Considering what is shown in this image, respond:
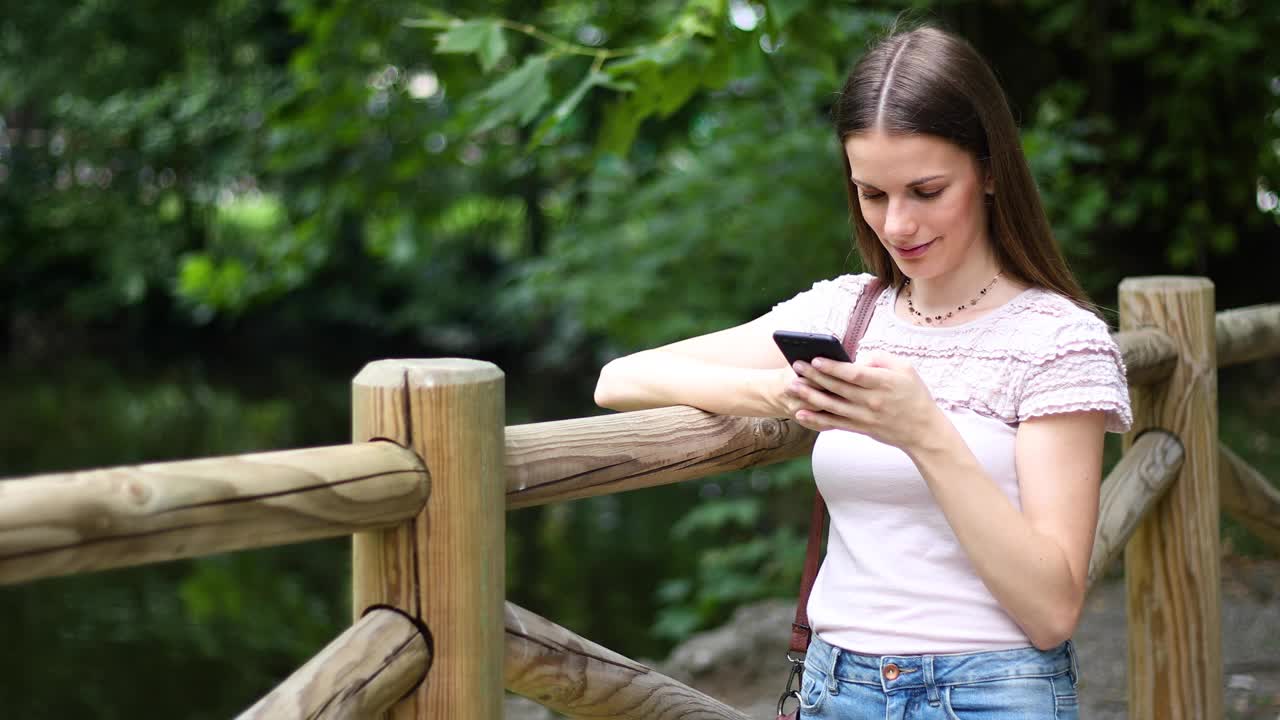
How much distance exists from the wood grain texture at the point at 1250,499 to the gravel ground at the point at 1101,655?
0.51 m

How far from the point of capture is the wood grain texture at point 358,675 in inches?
48.6

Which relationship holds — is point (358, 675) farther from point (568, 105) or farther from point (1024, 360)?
point (568, 105)

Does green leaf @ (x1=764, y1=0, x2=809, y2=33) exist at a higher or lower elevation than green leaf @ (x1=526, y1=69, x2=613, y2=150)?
higher

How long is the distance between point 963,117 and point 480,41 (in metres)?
1.77

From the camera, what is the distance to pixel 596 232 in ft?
21.2

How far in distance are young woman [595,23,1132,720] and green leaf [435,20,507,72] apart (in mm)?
1540

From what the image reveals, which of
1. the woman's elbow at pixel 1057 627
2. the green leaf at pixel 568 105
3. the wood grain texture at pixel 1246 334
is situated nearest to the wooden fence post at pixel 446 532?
the woman's elbow at pixel 1057 627

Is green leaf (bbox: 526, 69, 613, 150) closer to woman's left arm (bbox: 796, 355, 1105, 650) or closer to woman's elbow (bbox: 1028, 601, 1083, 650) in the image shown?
woman's left arm (bbox: 796, 355, 1105, 650)

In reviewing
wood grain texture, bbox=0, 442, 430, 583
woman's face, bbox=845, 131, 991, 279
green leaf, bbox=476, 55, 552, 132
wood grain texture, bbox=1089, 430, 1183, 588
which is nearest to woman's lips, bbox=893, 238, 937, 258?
woman's face, bbox=845, 131, 991, 279

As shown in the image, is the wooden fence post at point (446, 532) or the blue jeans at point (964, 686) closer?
the wooden fence post at point (446, 532)

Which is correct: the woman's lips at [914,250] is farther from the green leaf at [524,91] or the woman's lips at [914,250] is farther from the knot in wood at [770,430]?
the green leaf at [524,91]

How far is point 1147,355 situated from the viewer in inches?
102

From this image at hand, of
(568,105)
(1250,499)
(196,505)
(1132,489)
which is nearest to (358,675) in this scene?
(196,505)

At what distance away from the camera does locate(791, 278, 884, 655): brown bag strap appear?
1.78 m
